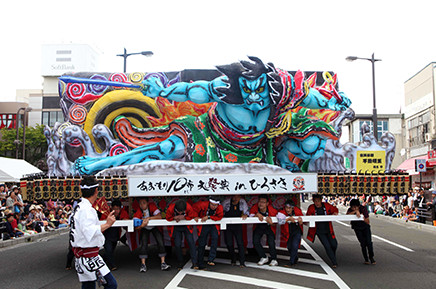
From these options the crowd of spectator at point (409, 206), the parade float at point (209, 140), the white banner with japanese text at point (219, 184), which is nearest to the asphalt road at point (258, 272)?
the parade float at point (209, 140)

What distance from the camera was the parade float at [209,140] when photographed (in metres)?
8.48

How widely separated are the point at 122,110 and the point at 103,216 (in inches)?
136

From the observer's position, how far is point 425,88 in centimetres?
3022

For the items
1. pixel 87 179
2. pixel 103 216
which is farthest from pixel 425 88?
pixel 87 179

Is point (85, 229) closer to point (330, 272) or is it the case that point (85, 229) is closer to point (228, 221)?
point (228, 221)

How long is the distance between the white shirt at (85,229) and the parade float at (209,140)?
3.17 m

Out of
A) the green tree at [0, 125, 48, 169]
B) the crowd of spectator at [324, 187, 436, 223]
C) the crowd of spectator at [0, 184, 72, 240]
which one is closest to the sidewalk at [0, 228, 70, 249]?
the crowd of spectator at [0, 184, 72, 240]

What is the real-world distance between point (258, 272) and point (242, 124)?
11.3ft

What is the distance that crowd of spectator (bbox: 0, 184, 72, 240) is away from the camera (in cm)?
1402

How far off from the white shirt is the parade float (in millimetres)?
3171

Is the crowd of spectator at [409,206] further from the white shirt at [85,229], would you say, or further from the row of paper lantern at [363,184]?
the white shirt at [85,229]

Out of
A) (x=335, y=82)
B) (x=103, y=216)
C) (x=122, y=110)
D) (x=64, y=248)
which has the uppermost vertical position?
(x=335, y=82)

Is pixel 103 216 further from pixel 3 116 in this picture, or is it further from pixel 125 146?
pixel 3 116

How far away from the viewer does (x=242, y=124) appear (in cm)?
981
